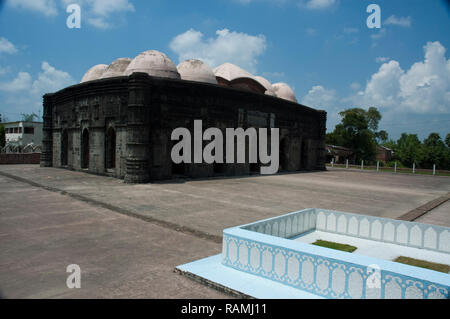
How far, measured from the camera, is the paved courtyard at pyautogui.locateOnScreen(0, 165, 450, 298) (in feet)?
10.9

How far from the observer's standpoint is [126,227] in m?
5.64

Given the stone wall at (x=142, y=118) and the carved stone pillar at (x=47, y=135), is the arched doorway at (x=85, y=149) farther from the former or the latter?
the carved stone pillar at (x=47, y=135)

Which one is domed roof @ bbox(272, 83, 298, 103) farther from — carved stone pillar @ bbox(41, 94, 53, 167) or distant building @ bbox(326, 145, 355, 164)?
carved stone pillar @ bbox(41, 94, 53, 167)

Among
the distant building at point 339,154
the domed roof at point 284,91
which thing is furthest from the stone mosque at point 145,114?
the distant building at point 339,154

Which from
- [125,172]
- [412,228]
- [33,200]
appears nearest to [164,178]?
[125,172]

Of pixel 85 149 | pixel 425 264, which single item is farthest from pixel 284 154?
pixel 425 264

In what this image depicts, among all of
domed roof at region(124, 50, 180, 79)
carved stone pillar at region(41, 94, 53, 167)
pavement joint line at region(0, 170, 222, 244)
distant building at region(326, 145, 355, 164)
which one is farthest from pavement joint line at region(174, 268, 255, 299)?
distant building at region(326, 145, 355, 164)

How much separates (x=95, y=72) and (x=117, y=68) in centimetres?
285

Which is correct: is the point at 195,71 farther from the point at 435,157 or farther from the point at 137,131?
the point at 435,157

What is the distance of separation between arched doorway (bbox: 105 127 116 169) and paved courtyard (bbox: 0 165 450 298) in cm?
342

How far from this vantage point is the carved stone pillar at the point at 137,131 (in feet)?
39.3
